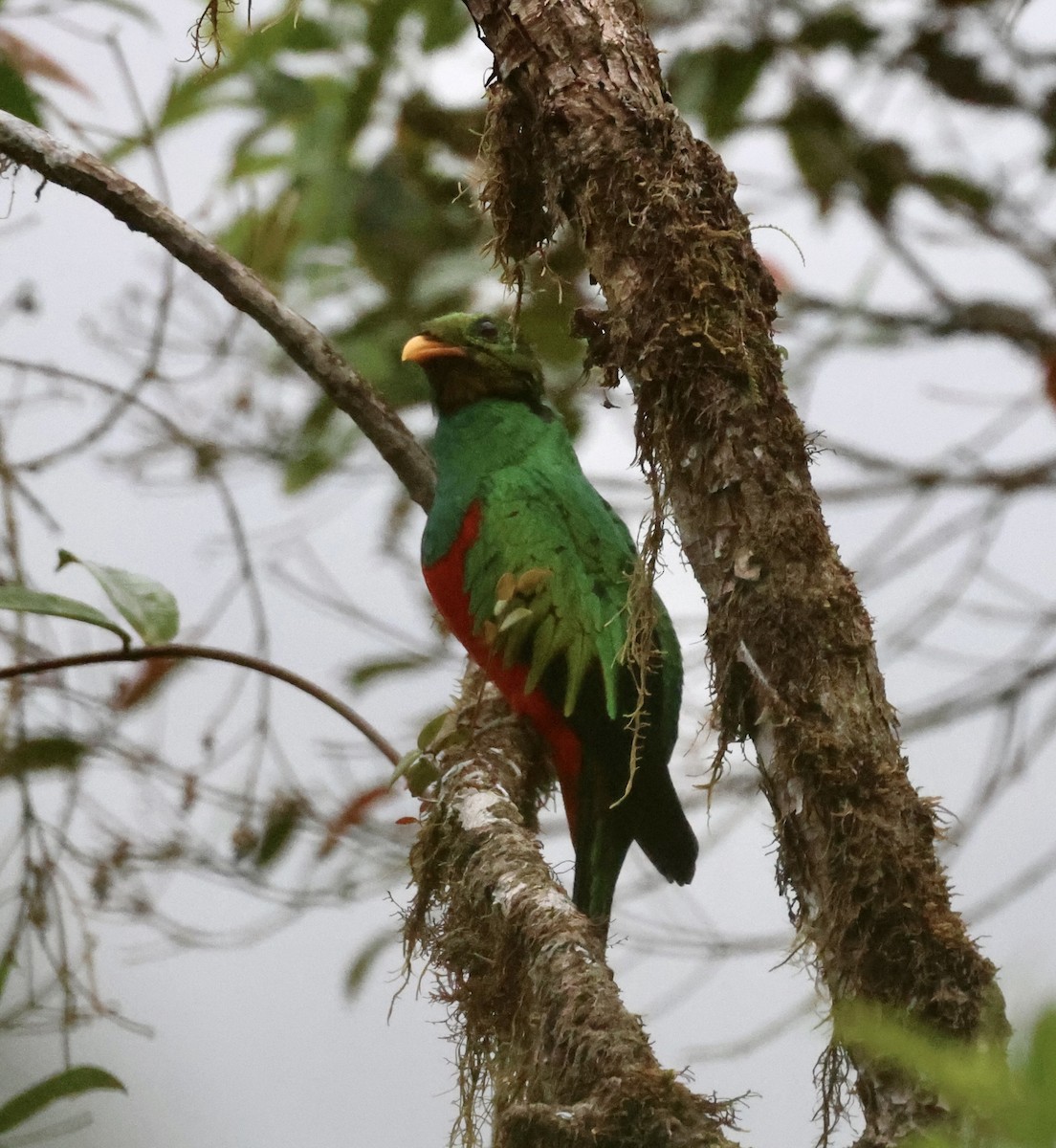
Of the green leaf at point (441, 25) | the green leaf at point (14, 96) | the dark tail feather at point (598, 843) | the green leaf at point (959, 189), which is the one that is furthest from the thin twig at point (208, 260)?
the green leaf at point (959, 189)

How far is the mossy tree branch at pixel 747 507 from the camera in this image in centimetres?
133

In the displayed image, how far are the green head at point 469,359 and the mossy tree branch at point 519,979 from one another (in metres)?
0.66

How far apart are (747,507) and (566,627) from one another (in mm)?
912

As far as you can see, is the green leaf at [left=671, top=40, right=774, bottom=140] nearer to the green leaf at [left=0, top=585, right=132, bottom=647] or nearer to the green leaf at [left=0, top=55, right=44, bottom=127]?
the green leaf at [left=0, top=55, right=44, bottom=127]

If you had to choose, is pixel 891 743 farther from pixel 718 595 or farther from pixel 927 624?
pixel 927 624

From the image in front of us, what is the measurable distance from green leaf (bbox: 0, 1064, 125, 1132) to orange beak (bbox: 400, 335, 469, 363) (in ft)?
4.74

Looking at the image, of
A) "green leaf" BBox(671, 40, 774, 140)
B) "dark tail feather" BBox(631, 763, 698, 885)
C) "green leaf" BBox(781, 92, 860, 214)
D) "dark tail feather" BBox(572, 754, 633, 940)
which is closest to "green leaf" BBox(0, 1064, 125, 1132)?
"dark tail feather" BBox(572, 754, 633, 940)

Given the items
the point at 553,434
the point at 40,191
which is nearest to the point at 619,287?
the point at 40,191

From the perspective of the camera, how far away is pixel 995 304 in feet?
10.6

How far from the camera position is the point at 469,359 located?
2.77 m

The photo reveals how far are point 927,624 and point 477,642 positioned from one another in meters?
1.18

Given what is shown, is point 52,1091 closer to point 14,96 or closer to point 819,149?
point 14,96

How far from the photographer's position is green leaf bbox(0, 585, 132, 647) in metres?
1.90

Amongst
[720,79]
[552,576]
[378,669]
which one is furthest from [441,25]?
[378,669]
